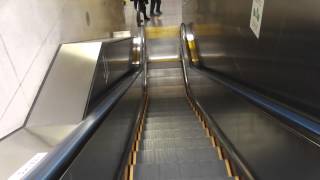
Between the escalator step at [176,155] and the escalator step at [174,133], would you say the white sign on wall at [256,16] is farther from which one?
the escalator step at [174,133]

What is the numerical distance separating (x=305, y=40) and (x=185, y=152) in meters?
1.84

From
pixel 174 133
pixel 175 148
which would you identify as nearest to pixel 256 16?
pixel 175 148

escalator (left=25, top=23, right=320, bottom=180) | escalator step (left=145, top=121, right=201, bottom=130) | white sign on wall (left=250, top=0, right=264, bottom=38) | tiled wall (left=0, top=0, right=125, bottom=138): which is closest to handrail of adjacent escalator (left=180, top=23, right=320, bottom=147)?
escalator (left=25, top=23, right=320, bottom=180)

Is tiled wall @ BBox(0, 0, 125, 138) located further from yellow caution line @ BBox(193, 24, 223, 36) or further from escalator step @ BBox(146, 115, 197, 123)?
escalator step @ BBox(146, 115, 197, 123)

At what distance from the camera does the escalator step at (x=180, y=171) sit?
7.81 ft

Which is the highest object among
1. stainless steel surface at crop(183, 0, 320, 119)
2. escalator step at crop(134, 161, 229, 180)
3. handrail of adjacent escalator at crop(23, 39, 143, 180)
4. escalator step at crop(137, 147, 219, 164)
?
stainless steel surface at crop(183, 0, 320, 119)

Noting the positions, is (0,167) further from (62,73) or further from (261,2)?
(261,2)

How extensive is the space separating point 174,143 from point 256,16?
5.87ft

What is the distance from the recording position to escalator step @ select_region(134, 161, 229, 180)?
7.81ft

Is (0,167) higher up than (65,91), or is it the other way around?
(65,91)

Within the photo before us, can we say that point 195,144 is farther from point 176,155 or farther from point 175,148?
point 176,155

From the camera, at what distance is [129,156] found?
9.34 ft

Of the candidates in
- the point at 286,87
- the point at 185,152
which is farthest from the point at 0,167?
the point at 185,152

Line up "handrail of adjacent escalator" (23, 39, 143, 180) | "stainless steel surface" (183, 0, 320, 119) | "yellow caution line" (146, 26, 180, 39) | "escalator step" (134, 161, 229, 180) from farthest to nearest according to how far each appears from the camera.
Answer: "yellow caution line" (146, 26, 180, 39) < "escalator step" (134, 161, 229, 180) < "stainless steel surface" (183, 0, 320, 119) < "handrail of adjacent escalator" (23, 39, 143, 180)
